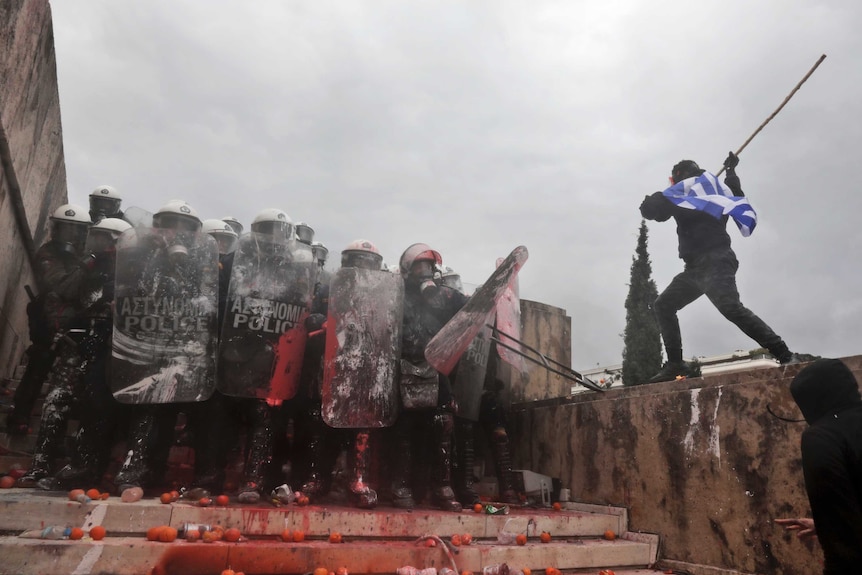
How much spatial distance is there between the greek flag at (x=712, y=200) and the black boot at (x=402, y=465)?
3.60m

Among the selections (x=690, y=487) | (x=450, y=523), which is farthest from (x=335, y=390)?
(x=690, y=487)

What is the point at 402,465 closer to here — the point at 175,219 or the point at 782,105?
the point at 175,219

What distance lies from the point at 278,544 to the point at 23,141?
562cm

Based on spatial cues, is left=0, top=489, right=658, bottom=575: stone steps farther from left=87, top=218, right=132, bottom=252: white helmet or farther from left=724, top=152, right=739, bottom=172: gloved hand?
left=724, top=152, right=739, bottom=172: gloved hand

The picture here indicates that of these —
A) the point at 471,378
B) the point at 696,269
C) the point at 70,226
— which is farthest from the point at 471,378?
the point at 70,226

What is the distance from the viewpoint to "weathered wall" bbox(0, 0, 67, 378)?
540 centimetres

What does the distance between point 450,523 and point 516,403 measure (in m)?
3.39

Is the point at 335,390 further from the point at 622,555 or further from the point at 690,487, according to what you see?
the point at 690,487

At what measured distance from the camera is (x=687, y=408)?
5180mm

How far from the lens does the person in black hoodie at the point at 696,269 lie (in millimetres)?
5098

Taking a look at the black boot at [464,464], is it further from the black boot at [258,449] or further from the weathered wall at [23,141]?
the weathered wall at [23,141]

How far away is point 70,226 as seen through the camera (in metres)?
6.01

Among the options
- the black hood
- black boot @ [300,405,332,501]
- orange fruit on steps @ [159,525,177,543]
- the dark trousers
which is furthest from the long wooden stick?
orange fruit on steps @ [159,525,177,543]

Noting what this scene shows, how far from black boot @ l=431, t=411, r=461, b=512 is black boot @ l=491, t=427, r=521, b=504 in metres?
1.15
